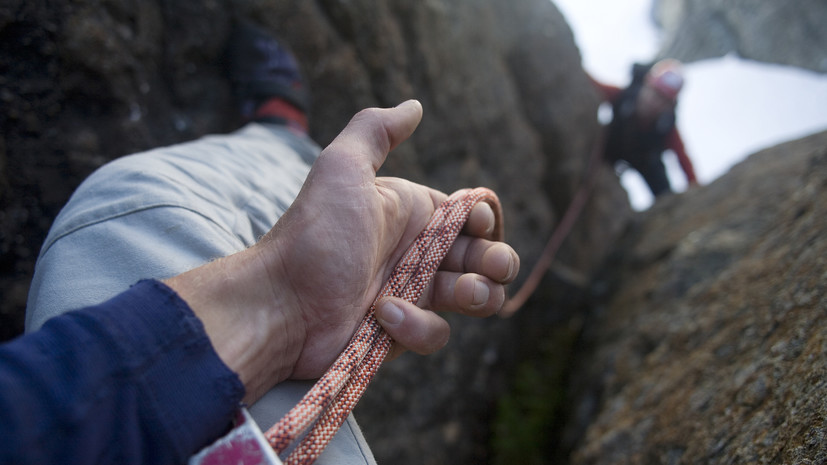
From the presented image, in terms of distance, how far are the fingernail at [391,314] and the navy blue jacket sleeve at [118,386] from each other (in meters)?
0.37

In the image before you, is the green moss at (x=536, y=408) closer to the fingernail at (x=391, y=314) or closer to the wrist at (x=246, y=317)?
the fingernail at (x=391, y=314)

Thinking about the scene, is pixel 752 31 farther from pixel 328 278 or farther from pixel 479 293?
pixel 328 278

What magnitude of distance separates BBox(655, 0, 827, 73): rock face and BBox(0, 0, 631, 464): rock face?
8.42 feet

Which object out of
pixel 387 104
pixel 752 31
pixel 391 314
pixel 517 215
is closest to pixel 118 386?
pixel 391 314

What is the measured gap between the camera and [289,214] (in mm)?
1054

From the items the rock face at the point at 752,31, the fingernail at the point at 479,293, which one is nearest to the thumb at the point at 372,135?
the fingernail at the point at 479,293

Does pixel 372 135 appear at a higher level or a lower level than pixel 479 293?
higher

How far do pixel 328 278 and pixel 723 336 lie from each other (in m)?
1.26

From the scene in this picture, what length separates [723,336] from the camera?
146 cm

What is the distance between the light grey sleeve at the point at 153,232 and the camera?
948 millimetres

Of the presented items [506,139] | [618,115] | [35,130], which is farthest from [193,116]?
[618,115]

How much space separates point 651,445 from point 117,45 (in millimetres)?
2240

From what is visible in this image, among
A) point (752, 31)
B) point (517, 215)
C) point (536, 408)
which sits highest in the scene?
point (752, 31)

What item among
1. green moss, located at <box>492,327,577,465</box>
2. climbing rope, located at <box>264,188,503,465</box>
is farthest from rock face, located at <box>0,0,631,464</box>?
climbing rope, located at <box>264,188,503,465</box>
